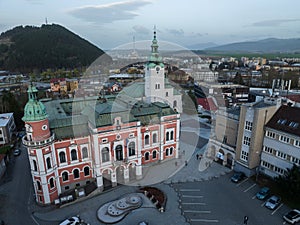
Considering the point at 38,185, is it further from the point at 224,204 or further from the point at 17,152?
the point at 224,204

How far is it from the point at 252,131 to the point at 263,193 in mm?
7879

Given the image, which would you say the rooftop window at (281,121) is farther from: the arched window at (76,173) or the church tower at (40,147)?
the church tower at (40,147)

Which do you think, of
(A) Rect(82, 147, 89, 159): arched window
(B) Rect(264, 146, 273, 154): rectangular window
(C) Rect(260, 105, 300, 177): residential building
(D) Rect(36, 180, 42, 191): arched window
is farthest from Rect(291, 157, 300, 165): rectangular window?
(D) Rect(36, 180, 42, 191): arched window

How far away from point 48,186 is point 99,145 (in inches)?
305

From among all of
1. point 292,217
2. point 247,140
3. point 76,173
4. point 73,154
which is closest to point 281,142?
point 247,140

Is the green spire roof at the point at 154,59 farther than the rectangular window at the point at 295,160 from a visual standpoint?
Yes

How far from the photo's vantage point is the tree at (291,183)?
24.7m

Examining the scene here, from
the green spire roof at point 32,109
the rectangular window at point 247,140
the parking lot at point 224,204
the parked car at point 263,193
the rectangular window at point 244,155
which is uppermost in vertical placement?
the green spire roof at point 32,109

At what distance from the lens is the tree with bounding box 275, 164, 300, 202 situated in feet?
80.9

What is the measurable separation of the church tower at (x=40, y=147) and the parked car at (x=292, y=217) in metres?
27.0

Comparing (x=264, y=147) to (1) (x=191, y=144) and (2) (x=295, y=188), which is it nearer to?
(2) (x=295, y=188)

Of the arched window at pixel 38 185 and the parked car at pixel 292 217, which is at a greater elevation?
the arched window at pixel 38 185

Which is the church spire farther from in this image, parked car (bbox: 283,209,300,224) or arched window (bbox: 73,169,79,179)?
parked car (bbox: 283,209,300,224)

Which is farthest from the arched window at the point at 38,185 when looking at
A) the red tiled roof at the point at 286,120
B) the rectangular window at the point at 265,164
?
the red tiled roof at the point at 286,120
